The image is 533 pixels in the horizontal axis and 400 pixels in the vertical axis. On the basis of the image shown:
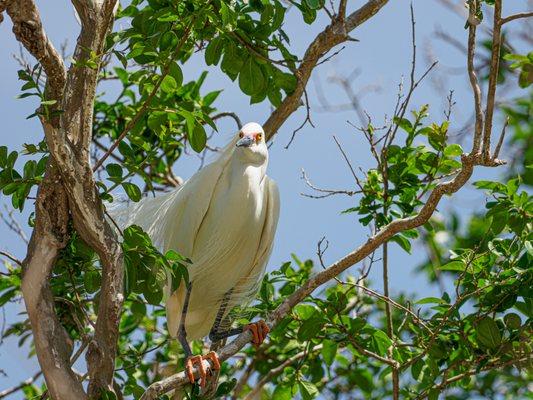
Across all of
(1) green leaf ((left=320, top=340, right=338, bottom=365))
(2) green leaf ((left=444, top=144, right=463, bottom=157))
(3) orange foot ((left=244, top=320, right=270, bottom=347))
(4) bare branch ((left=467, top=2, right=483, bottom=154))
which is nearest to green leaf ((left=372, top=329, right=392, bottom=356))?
(1) green leaf ((left=320, top=340, right=338, bottom=365))

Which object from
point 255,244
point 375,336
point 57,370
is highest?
point 255,244

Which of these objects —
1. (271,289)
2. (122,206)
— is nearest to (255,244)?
(271,289)

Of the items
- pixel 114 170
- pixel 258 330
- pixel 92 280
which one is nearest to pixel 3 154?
pixel 114 170

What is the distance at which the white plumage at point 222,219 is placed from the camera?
13.9 feet

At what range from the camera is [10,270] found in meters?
4.46

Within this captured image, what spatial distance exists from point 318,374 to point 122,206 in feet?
4.09

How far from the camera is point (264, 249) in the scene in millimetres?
4387

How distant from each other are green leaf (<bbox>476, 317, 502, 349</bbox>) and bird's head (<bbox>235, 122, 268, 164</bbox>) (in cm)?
116

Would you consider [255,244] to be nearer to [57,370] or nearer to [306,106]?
[306,106]

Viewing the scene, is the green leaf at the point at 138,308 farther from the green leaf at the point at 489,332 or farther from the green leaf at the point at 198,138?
the green leaf at the point at 489,332

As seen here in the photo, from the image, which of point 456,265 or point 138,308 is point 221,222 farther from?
point 456,265

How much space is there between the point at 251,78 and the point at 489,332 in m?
1.39

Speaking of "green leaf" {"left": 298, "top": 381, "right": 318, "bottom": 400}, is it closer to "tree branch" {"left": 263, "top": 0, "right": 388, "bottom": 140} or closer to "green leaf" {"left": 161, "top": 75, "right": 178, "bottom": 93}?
"tree branch" {"left": 263, "top": 0, "right": 388, "bottom": 140}

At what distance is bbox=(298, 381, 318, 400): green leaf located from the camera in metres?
4.07
